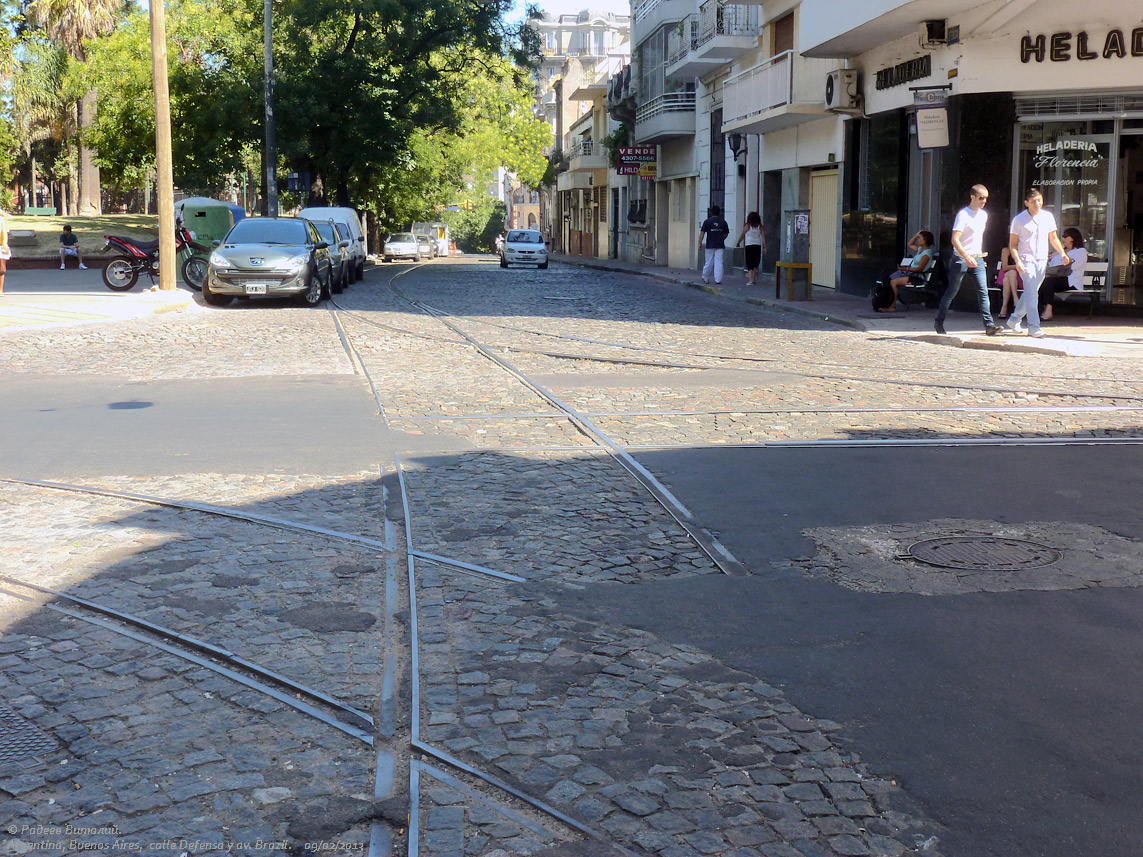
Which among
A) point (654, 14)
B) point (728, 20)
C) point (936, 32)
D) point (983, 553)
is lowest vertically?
point (983, 553)

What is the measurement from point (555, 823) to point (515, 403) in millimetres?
7415

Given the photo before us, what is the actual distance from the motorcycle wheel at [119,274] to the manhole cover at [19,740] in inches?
935

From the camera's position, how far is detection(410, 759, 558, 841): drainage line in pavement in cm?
328

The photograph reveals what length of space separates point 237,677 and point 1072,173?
1779 cm

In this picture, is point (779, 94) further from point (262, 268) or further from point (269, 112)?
point (269, 112)

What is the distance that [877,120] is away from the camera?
2377 cm

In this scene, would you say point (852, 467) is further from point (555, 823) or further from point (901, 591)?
point (555, 823)

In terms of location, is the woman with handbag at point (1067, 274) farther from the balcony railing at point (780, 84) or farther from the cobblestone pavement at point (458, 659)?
the balcony railing at point (780, 84)

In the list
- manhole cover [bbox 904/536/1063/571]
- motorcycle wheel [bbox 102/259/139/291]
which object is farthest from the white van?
manhole cover [bbox 904/536/1063/571]

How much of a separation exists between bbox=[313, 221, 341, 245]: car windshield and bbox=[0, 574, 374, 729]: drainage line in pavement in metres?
22.2

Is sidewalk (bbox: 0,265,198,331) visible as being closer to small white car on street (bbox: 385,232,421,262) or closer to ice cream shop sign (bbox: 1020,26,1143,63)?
ice cream shop sign (bbox: 1020,26,1143,63)

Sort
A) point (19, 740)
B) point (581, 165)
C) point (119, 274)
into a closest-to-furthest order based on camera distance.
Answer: point (19, 740), point (119, 274), point (581, 165)

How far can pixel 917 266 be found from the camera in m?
20.2

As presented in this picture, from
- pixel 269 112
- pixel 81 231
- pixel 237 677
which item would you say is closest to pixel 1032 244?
pixel 237 677
